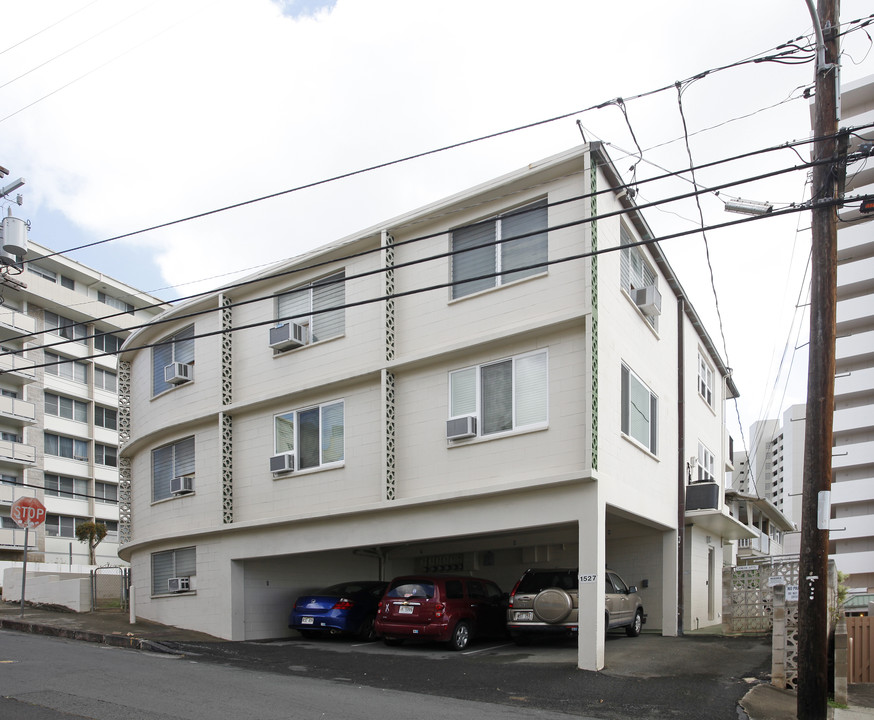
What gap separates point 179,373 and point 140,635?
20.7 ft

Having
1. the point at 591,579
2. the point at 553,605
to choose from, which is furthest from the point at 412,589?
the point at 591,579

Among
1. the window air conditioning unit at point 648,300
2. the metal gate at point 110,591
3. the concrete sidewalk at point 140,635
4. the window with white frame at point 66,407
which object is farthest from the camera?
the window with white frame at point 66,407

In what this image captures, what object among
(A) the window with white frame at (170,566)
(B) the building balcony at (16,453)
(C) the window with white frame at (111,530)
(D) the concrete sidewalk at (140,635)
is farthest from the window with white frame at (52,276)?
(A) the window with white frame at (170,566)

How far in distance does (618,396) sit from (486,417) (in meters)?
2.44

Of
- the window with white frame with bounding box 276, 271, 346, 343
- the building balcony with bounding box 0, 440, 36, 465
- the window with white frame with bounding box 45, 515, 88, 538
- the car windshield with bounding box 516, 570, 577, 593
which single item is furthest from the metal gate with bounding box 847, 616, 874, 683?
the window with white frame with bounding box 45, 515, 88, 538

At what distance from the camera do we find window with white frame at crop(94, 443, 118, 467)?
51.5 meters

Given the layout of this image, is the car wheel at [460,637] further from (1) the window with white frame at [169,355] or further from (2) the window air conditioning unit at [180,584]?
(1) the window with white frame at [169,355]

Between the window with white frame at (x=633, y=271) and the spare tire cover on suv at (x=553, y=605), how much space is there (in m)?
5.92

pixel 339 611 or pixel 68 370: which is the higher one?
pixel 68 370

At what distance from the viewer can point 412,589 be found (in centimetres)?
1631

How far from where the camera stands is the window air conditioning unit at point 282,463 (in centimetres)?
1867

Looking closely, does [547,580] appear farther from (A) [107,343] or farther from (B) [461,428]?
(A) [107,343]

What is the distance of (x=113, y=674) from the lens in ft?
42.1

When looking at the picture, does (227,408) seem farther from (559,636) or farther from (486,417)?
(559,636)
